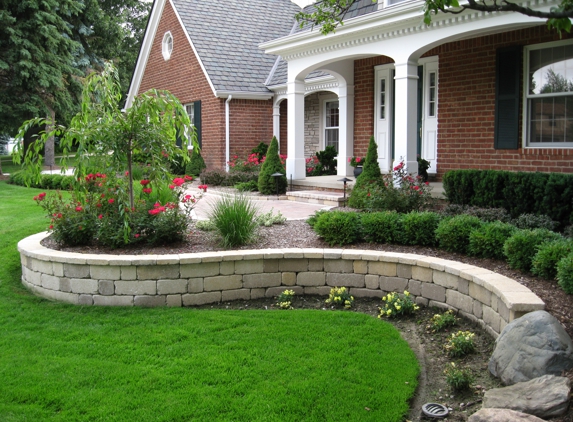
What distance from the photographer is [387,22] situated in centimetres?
998

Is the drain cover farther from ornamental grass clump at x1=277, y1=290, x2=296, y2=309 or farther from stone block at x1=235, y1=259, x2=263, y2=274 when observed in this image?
stone block at x1=235, y1=259, x2=263, y2=274

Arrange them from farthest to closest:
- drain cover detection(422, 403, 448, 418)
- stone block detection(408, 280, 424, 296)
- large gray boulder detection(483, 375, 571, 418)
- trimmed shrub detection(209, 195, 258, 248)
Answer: trimmed shrub detection(209, 195, 258, 248) < stone block detection(408, 280, 424, 296) < drain cover detection(422, 403, 448, 418) < large gray boulder detection(483, 375, 571, 418)

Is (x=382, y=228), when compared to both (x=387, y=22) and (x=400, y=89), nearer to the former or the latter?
(x=400, y=89)

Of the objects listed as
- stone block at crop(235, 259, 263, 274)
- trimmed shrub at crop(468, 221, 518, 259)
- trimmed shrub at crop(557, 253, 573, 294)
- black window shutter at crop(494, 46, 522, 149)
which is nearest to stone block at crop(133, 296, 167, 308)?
stone block at crop(235, 259, 263, 274)

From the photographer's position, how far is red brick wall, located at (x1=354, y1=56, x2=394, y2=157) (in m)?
13.3

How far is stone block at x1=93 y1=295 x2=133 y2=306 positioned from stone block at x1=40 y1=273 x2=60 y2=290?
512 mm

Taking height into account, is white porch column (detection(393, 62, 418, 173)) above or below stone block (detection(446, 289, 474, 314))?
above

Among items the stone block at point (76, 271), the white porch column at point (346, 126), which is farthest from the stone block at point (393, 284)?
the white porch column at point (346, 126)

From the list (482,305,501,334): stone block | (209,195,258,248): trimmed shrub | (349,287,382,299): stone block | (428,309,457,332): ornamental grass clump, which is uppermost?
(209,195,258,248): trimmed shrub

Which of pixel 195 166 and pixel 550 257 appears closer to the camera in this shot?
pixel 550 257

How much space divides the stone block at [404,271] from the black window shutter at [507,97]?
17.6ft

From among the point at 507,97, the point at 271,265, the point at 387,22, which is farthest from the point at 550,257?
the point at 387,22

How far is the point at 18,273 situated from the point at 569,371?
612 cm

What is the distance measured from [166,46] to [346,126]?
903 cm
